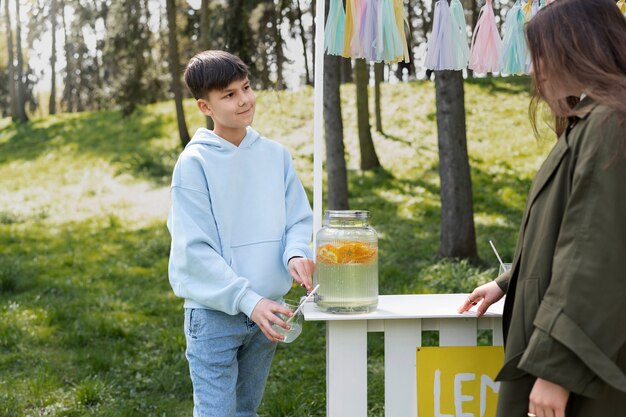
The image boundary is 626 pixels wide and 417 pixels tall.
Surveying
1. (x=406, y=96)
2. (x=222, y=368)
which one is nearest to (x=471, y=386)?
(x=222, y=368)

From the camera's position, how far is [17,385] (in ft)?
15.0

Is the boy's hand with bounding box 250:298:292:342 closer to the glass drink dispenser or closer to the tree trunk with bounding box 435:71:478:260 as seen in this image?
the glass drink dispenser

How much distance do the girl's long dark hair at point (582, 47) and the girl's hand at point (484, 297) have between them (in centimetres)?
68

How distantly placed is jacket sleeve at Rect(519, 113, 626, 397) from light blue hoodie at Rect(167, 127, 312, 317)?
2.97 ft

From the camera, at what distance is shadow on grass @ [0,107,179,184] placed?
532 inches

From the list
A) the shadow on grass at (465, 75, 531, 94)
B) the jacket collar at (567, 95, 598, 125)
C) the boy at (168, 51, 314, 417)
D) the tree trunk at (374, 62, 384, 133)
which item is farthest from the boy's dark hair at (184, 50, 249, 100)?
the shadow on grass at (465, 75, 531, 94)

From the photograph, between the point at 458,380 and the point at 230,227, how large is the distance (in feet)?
2.78

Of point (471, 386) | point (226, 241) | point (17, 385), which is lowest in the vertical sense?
point (17, 385)

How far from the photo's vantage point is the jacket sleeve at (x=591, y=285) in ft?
5.81

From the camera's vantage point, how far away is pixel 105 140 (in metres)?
15.8

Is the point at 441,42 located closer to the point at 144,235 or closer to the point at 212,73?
the point at 212,73

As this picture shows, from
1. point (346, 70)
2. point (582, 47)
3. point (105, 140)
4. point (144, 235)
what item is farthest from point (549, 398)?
point (346, 70)

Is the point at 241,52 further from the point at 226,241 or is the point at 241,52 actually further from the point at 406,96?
the point at 226,241

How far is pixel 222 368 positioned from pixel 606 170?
129 cm
